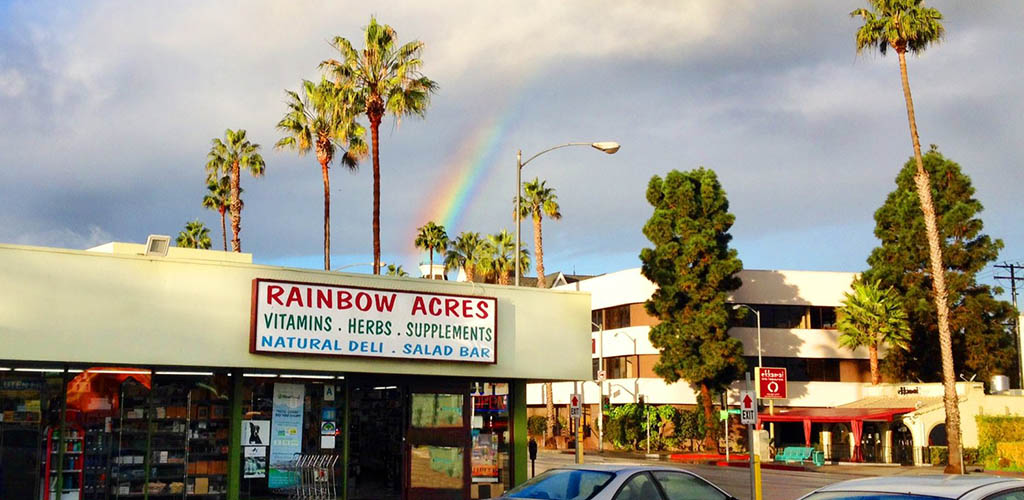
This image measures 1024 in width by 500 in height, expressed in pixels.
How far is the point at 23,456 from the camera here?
685 inches

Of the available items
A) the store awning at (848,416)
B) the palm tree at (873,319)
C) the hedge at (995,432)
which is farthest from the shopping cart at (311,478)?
the palm tree at (873,319)

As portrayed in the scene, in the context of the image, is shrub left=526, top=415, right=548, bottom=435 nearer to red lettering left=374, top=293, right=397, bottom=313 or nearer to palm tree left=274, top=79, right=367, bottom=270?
palm tree left=274, top=79, right=367, bottom=270

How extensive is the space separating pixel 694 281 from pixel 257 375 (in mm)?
39667

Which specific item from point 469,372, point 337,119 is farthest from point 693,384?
point 469,372

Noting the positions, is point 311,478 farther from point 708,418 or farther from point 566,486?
point 708,418

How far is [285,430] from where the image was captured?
19609mm

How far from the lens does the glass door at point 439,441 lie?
2059cm

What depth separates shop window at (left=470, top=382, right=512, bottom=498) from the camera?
2128cm

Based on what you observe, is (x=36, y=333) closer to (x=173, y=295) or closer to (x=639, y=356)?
(x=173, y=295)

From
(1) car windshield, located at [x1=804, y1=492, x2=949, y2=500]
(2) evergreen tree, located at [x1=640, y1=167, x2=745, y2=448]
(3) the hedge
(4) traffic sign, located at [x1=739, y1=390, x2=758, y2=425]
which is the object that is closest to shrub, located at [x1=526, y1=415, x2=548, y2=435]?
(2) evergreen tree, located at [x1=640, y1=167, x2=745, y2=448]

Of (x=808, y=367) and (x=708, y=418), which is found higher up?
(x=808, y=367)

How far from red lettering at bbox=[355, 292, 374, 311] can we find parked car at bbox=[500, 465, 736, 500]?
7.25 m

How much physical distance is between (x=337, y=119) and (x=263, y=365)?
82.3 feet

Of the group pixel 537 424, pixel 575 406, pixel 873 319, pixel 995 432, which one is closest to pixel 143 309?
pixel 575 406
